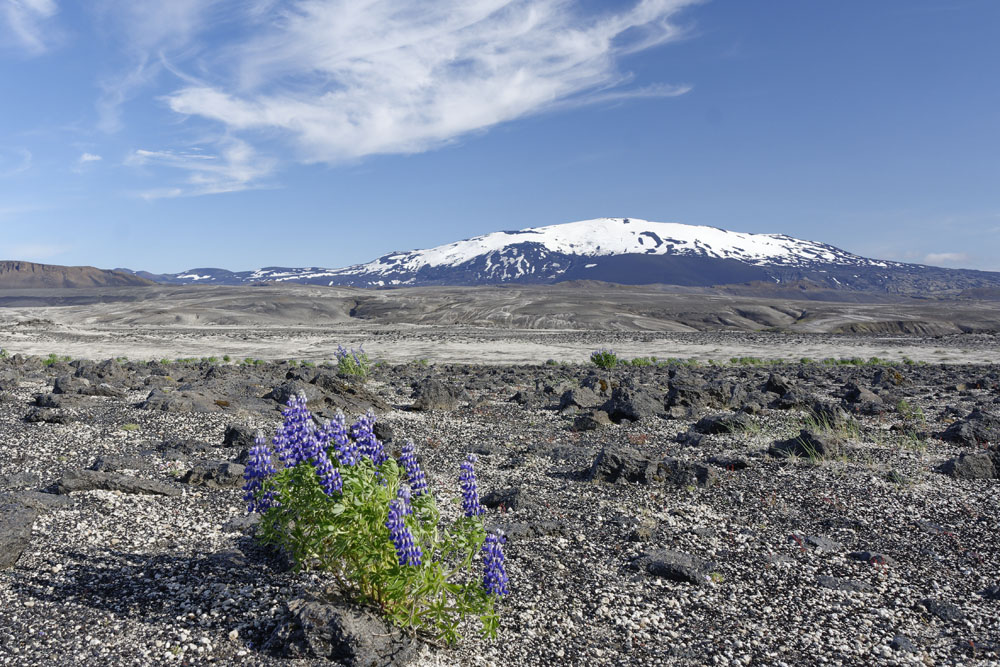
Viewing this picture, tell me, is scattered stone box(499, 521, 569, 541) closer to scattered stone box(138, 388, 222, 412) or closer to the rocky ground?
the rocky ground

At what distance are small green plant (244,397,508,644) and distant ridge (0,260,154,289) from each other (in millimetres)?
178699

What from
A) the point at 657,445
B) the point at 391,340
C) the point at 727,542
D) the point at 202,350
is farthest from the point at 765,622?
the point at 391,340

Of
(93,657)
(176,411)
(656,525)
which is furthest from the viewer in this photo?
(176,411)

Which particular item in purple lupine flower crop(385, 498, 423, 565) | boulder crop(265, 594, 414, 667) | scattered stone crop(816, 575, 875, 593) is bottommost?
scattered stone crop(816, 575, 875, 593)

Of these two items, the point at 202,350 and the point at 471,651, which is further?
the point at 202,350

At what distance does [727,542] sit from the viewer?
6.74m

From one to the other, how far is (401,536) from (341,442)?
2.68ft

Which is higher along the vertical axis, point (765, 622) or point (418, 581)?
point (418, 581)

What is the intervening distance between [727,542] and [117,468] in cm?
715

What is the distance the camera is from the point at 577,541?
6.68 m

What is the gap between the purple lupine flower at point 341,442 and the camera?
4.08 meters

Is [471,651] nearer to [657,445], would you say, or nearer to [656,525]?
[656,525]

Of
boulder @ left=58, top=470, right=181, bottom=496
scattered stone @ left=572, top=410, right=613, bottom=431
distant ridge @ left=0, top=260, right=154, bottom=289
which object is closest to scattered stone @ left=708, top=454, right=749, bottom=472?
scattered stone @ left=572, top=410, right=613, bottom=431

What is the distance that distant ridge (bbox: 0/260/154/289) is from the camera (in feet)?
527
